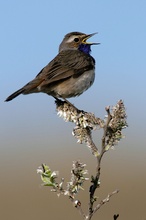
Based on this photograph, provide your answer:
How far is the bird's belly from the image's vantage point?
7809 millimetres

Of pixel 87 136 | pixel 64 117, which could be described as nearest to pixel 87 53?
pixel 64 117

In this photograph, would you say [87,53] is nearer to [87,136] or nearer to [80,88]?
[80,88]

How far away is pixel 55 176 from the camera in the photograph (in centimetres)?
312

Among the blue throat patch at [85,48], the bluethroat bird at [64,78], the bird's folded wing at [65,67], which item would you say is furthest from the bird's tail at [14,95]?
the blue throat patch at [85,48]

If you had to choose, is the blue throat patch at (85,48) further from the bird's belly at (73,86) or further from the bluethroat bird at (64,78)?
the bird's belly at (73,86)

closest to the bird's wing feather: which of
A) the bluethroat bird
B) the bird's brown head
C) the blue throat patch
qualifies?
the bluethroat bird

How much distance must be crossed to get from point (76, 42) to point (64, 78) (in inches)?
72.9

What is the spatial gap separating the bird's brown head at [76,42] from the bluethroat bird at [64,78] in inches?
24.6

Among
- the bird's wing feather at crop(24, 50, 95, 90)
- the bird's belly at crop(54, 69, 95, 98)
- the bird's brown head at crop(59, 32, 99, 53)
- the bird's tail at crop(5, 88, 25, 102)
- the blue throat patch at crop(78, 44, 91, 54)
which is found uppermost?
the bird's brown head at crop(59, 32, 99, 53)

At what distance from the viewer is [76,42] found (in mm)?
9562

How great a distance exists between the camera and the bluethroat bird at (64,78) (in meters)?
7.66

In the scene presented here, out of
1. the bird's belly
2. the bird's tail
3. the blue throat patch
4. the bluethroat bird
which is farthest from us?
the blue throat patch

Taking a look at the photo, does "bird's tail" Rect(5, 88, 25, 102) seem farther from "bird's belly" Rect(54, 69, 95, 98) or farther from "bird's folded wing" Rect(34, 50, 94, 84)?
"bird's belly" Rect(54, 69, 95, 98)

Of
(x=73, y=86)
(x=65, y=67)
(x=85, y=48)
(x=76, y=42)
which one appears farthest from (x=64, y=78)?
(x=76, y=42)
